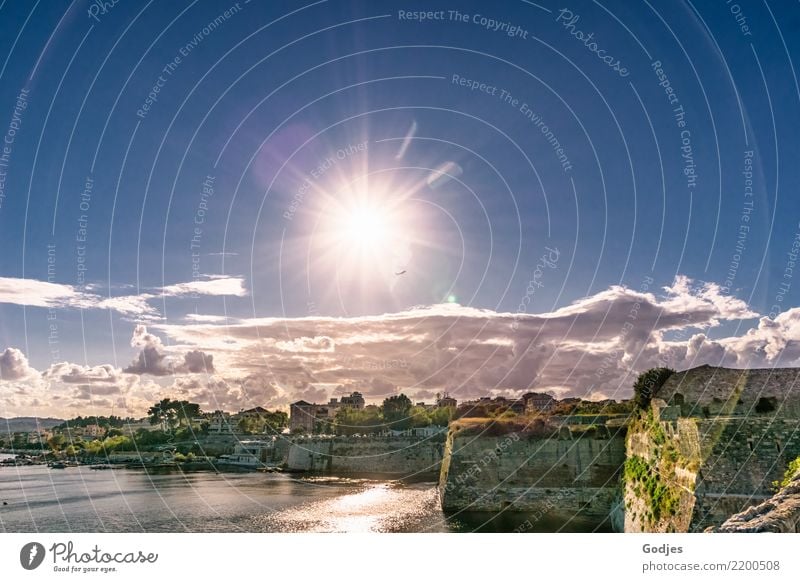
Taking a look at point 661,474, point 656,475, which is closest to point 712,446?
point 661,474

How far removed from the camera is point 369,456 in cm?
5694

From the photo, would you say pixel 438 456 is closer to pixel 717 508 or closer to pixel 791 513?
pixel 717 508

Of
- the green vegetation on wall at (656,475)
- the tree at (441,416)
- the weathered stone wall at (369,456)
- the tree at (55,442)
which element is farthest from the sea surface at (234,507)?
the tree at (55,442)

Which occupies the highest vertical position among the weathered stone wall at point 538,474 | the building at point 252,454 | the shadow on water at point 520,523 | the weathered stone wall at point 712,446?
the weathered stone wall at point 712,446

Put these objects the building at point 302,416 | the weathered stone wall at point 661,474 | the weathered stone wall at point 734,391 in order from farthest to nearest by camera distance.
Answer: the building at point 302,416
the weathered stone wall at point 734,391
the weathered stone wall at point 661,474

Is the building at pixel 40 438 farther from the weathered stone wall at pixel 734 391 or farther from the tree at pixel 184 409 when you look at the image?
the weathered stone wall at pixel 734 391

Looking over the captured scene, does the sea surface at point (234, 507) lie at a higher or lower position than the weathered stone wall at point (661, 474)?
lower

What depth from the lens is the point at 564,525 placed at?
85.8ft

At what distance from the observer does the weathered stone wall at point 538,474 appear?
91.4 ft

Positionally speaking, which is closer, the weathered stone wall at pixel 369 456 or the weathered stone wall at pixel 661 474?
the weathered stone wall at pixel 661 474

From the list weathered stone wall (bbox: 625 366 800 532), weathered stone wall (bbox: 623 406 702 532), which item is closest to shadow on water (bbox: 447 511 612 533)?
weathered stone wall (bbox: 623 406 702 532)

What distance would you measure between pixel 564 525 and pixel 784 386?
12682 mm

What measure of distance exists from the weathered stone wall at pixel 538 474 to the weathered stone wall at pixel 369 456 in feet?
76.8

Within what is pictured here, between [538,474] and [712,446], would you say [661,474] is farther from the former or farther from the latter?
[538,474]
